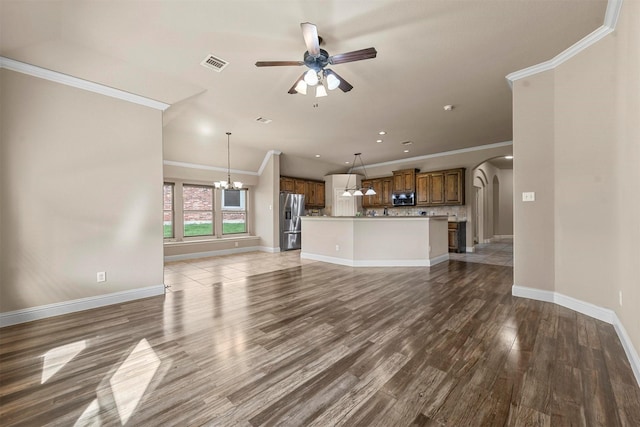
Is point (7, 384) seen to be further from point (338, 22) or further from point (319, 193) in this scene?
point (319, 193)

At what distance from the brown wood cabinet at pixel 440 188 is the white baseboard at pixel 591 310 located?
4.35 m

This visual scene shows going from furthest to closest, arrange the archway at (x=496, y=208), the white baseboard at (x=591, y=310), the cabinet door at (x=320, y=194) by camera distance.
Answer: the archway at (x=496, y=208), the cabinet door at (x=320, y=194), the white baseboard at (x=591, y=310)

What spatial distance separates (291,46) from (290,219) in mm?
5845

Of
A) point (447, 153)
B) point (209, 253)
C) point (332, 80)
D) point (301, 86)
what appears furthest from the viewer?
point (447, 153)

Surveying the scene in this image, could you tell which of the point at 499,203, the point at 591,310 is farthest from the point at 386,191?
the point at 591,310

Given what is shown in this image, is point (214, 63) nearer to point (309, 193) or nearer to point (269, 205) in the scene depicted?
point (269, 205)

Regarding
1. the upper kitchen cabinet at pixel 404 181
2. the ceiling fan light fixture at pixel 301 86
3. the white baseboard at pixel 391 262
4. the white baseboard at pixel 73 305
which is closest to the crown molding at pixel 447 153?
the upper kitchen cabinet at pixel 404 181

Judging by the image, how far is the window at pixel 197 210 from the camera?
7.46 metres

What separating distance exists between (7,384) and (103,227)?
6.45 feet

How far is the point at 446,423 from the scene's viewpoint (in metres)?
1.40

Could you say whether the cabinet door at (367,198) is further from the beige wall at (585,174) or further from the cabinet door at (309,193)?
the beige wall at (585,174)

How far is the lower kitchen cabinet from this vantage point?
7281mm

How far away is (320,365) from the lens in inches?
76.8

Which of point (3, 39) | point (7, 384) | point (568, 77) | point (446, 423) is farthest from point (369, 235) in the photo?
point (3, 39)
